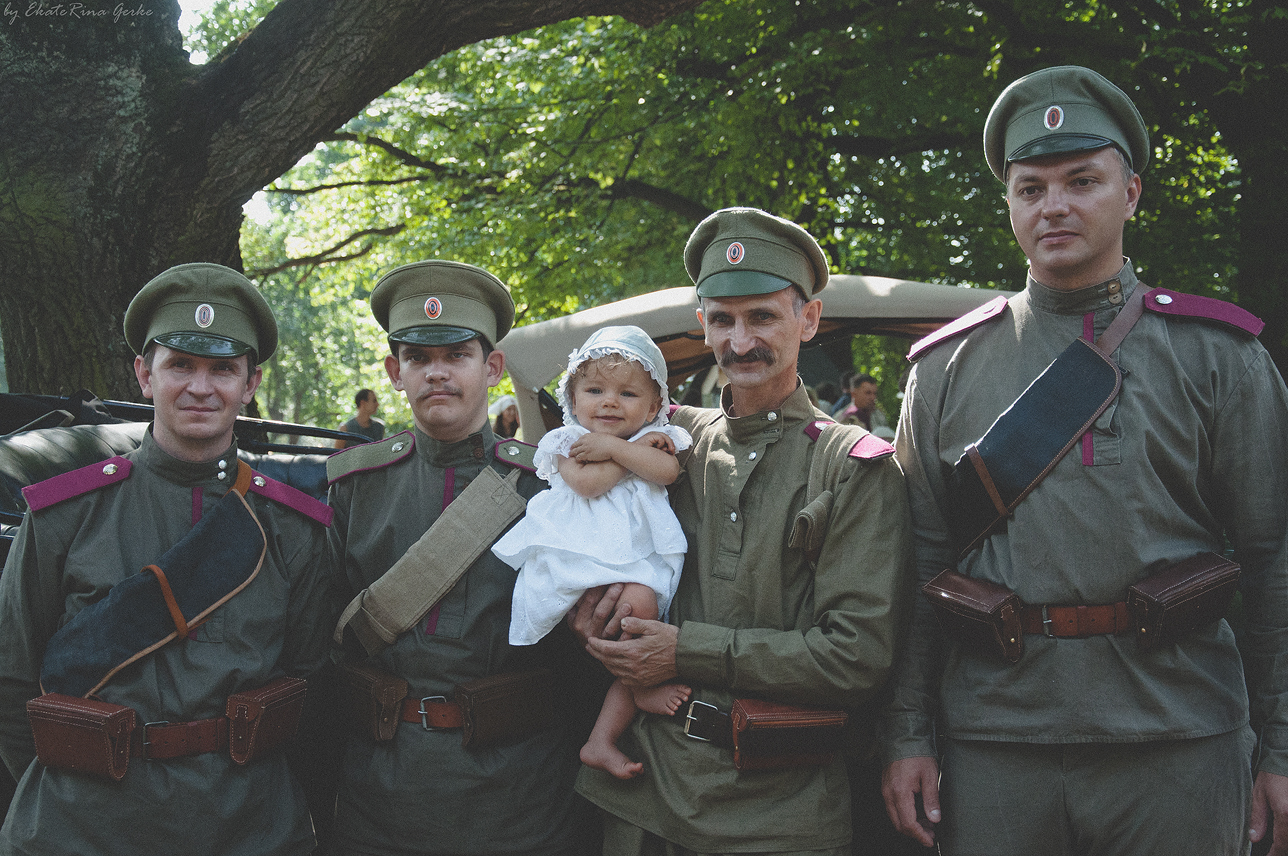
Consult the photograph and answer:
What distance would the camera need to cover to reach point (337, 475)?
2.99m

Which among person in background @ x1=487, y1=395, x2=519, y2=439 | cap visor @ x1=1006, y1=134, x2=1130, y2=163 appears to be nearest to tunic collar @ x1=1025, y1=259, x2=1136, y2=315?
cap visor @ x1=1006, y1=134, x2=1130, y2=163

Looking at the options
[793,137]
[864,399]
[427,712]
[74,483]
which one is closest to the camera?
[74,483]

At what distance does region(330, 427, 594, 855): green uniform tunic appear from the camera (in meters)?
2.63

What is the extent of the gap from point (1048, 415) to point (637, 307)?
179 inches

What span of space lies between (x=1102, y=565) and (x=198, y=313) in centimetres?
247

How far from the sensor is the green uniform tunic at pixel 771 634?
229cm

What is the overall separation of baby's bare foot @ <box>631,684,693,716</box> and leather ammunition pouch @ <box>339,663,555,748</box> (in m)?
0.40

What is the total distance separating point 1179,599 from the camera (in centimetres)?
214

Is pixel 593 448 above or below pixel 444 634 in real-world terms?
above

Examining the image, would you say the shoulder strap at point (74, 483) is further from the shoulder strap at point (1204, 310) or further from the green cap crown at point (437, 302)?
the shoulder strap at point (1204, 310)

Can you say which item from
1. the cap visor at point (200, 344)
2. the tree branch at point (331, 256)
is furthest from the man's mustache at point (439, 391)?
the tree branch at point (331, 256)

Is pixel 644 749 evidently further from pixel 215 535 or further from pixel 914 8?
pixel 914 8

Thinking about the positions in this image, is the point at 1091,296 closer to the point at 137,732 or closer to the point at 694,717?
the point at 694,717

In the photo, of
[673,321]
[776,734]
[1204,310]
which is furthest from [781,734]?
[673,321]
